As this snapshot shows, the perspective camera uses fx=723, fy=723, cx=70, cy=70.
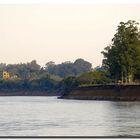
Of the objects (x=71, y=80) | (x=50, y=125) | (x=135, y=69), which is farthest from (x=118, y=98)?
(x=50, y=125)

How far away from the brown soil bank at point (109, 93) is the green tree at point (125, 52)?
9.03ft

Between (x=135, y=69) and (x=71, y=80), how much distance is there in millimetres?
40120

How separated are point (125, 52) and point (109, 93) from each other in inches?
372

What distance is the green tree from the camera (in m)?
118

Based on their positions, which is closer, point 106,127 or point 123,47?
point 106,127

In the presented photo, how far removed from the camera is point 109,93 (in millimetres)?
124812

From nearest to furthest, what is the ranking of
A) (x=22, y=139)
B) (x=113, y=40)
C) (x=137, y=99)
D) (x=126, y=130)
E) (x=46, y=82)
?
1. (x=22, y=139)
2. (x=126, y=130)
3. (x=137, y=99)
4. (x=113, y=40)
5. (x=46, y=82)

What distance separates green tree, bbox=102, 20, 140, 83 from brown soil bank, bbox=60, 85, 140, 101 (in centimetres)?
275

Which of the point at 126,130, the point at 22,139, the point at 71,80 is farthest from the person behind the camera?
the point at 71,80

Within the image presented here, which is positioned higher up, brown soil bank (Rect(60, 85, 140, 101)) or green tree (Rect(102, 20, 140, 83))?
green tree (Rect(102, 20, 140, 83))

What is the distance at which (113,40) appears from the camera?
4833 inches

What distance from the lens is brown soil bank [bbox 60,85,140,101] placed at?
11712 centimetres

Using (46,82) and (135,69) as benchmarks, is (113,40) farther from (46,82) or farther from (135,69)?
(46,82)

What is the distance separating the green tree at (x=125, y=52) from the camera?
4658 inches
